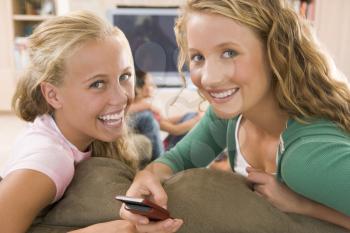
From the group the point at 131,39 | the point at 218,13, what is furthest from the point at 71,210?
the point at 131,39

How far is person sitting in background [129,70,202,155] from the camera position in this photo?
2123mm

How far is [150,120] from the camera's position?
215 centimetres

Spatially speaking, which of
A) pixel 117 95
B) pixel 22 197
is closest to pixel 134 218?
pixel 22 197

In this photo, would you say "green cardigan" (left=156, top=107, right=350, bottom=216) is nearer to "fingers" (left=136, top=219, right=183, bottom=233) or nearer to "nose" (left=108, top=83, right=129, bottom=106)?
"fingers" (left=136, top=219, right=183, bottom=233)

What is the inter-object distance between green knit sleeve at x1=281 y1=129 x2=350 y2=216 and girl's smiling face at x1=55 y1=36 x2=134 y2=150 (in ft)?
1.68

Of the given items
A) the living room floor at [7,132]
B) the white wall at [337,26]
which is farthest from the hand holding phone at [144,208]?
the white wall at [337,26]

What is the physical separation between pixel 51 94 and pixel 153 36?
3.04m

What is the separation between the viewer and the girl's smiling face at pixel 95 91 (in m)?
1.12

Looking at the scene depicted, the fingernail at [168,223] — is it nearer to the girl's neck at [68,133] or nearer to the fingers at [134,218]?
the fingers at [134,218]

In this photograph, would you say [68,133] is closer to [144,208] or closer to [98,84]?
[98,84]

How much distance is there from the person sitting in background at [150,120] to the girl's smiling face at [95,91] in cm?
63

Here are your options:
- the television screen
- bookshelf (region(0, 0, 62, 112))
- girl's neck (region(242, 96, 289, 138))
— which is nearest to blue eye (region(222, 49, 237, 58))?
girl's neck (region(242, 96, 289, 138))

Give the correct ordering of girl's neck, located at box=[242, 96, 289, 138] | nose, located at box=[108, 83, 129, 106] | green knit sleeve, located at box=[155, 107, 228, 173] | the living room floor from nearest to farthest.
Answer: girl's neck, located at box=[242, 96, 289, 138], nose, located at box=[108, 83, 129, 106], green knit sleeve, located at box=[155, 107, 228, 173], the living room floor

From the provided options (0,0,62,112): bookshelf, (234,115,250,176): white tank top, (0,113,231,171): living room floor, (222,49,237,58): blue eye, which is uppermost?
(222,49,237,58): blue eye
